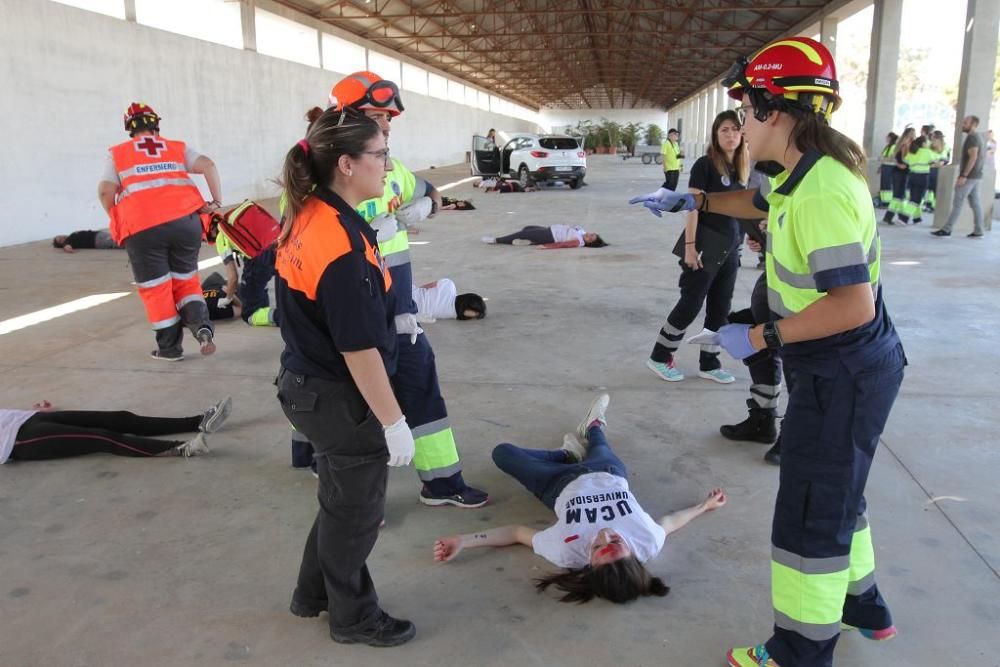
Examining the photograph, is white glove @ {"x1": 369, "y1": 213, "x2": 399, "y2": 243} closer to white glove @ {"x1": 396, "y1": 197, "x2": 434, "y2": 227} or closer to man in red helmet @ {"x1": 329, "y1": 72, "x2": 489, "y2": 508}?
man in red helmet @ {"x1": 329, "y1": 72, "x2": 489, "y2": 508}

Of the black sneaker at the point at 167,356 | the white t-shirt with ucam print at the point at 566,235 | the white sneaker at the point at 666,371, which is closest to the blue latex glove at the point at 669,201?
the white sneaker at the point at 666,371

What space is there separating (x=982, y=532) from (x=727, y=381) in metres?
2.04

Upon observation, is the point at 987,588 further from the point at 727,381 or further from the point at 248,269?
the point at 248,269

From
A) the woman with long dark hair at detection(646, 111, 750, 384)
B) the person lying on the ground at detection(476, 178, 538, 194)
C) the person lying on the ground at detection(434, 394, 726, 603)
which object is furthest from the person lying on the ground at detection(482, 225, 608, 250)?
the person lying on the ground at detection(476, 178, 538, 194)

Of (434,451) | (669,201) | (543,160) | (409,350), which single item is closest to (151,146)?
(409,350)

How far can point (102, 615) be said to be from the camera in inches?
100

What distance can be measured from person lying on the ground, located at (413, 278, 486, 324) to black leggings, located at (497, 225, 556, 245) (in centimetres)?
437

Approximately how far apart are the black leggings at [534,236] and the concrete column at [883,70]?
10450 millimetres

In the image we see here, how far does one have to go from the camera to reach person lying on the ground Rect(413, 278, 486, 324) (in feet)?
21.8

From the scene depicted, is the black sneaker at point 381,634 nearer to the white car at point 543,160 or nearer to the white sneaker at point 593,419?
the white sneaker at point 593,419

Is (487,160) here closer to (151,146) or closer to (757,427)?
(151,146)

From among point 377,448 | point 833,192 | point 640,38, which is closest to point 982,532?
point 833,192

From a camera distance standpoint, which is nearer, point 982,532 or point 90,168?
point 982,532

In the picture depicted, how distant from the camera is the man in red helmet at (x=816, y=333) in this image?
1.83 m
